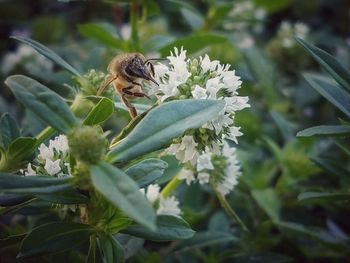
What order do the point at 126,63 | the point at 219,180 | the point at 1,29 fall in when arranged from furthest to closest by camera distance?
the point at 1,29 → the point at 219,180 → the point at 126,63

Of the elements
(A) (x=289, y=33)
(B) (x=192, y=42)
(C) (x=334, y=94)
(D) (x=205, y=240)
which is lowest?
(D) (x=205, y=240)

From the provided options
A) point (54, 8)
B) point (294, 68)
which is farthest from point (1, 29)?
point (294, 68)

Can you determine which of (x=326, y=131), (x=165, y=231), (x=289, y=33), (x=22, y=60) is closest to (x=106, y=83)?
(x=165, y=231)

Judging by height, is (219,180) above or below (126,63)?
below

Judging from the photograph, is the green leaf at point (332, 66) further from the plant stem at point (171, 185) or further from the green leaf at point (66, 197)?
the green leaf at point (66, 197)

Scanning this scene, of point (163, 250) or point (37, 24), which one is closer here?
point (163, 250)

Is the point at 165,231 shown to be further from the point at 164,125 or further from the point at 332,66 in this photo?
the point at 332,66

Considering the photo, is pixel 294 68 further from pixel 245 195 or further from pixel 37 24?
pixel 37 24
